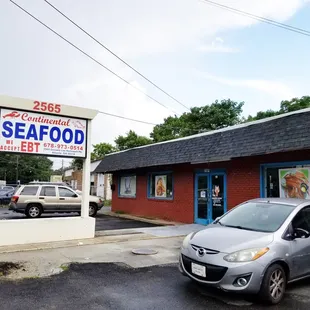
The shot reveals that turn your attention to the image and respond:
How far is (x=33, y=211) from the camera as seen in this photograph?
15.7 m

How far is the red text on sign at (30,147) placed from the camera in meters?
9.51

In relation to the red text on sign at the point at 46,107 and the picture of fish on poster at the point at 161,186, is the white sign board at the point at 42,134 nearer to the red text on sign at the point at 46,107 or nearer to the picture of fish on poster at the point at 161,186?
the red text on sign at the point at 46,107

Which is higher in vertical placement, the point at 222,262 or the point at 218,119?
the point at 218,119

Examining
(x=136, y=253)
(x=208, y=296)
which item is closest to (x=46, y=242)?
(x=136, y=253)

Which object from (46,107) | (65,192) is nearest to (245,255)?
(46,107)

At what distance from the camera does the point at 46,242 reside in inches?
374

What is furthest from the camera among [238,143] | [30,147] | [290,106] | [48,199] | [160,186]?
[290,106]

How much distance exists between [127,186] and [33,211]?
5.76 meters

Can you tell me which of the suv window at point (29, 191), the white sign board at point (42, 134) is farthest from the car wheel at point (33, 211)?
the white sign board at point (42, 134)

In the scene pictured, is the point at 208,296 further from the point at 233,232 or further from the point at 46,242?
the point at 46,242

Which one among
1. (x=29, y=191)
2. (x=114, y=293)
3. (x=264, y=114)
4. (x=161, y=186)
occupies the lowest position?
(x=114, y=293)

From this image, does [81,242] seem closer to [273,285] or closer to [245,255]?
[245,255]

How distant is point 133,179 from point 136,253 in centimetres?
1090

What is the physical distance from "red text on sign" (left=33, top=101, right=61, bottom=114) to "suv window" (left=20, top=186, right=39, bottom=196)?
711cm
